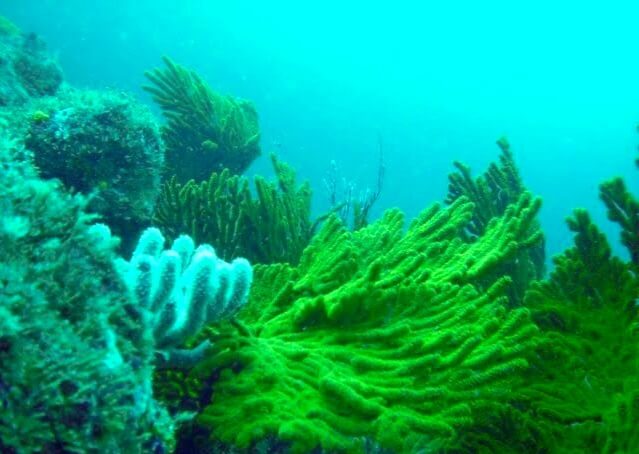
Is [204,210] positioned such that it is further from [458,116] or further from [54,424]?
[458,116]

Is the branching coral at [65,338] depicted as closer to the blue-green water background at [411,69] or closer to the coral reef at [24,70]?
the coral reef at [24,70]

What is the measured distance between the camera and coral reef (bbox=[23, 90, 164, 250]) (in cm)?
381

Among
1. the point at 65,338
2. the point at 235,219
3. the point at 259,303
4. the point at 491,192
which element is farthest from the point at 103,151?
the point at 491,192

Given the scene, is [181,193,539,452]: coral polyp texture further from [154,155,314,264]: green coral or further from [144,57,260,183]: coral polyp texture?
[144,57,260,183]: coral polyp texture

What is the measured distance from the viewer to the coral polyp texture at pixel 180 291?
6.24 feet

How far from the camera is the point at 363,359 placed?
230cm

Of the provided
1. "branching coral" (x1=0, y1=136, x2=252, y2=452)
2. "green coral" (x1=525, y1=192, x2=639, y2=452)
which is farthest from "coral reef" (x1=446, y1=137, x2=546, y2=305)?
"branching coral" (x1=0, y1=136, x2=252, y2=452)

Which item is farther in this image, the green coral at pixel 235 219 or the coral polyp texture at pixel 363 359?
the green coral at pixel 235 219

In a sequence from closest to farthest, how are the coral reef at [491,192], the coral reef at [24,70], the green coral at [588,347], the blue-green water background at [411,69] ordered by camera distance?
the green coral at [588,347], the coral reef at [491,192], the coral reef at [24,70], the blue-green water background at [411,69]

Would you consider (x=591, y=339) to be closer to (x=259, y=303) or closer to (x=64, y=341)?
(x=259, y=303)

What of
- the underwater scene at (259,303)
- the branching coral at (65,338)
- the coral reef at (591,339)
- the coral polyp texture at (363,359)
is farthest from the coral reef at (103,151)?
the coral reef at (591,339)

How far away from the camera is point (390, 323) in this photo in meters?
2.56

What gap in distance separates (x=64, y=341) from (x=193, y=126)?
617 cm

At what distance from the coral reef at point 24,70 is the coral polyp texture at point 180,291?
4652 millimetres
